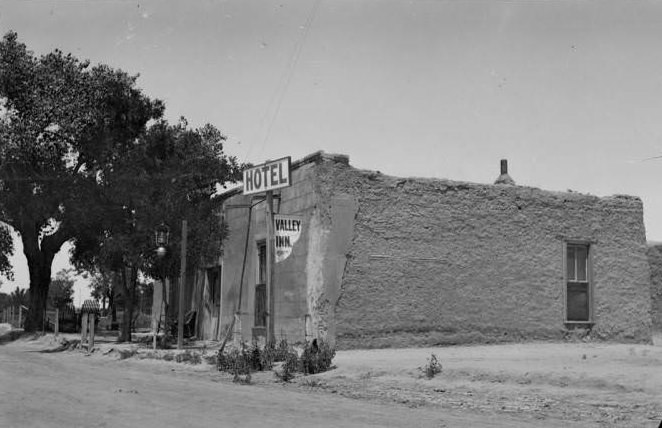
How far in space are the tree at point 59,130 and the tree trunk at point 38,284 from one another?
293 centimetres

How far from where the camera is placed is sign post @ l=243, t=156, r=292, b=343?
48.2 feet

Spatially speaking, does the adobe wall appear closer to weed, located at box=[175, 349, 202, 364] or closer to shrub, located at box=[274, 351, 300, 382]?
weed, located at box=[175, 349, 202, 364]

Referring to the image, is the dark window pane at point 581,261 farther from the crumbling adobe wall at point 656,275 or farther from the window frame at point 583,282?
the crumbling adobe wall at point 656,275

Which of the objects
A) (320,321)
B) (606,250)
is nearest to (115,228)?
(320,321)

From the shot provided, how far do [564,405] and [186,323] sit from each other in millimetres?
17644

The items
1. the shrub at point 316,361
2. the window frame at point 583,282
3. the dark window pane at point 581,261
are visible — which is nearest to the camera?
the shrub at point 316,361

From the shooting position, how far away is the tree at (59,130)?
25.9 meters

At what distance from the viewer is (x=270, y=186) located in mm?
15000

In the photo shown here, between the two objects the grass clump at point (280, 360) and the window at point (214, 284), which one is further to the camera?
the window at point (214, 284)

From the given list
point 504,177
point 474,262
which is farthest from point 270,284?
point 504,177

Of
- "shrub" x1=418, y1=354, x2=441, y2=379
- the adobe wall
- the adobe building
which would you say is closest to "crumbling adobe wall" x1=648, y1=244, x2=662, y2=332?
the adobe building

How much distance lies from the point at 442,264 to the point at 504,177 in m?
3.93

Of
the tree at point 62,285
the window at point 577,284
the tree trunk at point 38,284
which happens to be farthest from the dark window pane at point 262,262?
the tree at point 62,285

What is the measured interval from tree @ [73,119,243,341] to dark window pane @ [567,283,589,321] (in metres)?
9.69
